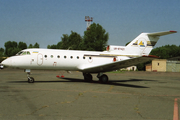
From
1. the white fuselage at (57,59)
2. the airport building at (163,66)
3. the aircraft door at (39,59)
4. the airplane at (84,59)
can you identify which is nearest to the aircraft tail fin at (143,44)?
the airplane at (84,59)

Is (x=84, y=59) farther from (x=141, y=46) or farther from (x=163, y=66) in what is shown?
(x=163, y=66)

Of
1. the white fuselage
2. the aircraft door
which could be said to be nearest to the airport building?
the white fuselage

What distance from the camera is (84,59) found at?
1903 cm

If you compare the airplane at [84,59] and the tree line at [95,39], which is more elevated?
the tree line at [95,39]

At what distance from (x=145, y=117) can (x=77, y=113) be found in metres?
2.38

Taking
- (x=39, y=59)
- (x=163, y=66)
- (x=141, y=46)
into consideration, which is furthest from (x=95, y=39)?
(x=39, y=59)

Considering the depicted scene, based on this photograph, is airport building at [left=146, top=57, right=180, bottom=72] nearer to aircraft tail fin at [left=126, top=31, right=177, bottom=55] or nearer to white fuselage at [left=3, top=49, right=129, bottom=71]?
aircraft tail fin at [left=126, top=31, right=177, bottom=55]

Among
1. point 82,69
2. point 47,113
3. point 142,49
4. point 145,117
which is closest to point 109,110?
point 145,117

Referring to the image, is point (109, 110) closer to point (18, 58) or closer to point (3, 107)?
point (3, 107)

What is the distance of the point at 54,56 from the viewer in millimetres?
17984

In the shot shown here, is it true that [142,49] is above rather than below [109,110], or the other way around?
above

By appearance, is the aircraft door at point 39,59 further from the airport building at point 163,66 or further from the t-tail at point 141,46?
the airport building at point 163,66

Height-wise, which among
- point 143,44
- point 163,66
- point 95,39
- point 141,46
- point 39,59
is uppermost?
point 95,39

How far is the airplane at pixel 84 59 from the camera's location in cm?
1698
